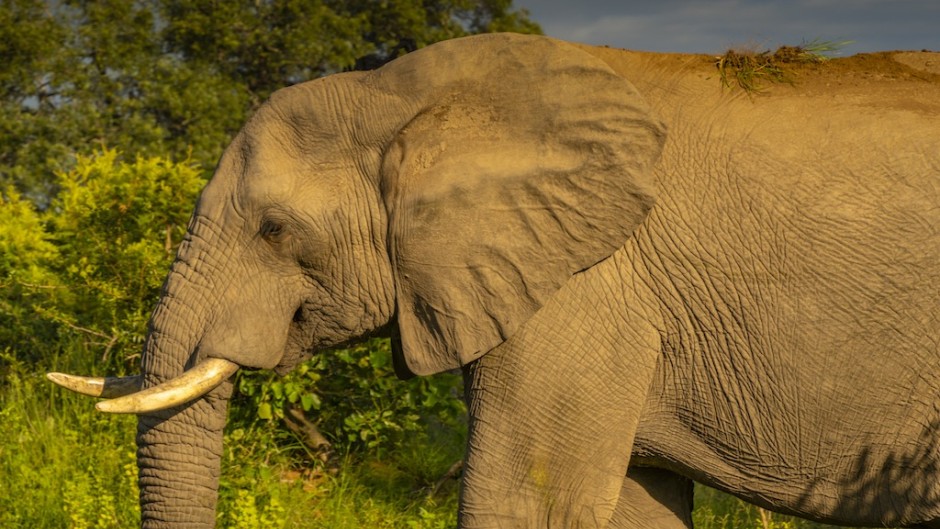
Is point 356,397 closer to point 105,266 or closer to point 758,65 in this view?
point 105,266

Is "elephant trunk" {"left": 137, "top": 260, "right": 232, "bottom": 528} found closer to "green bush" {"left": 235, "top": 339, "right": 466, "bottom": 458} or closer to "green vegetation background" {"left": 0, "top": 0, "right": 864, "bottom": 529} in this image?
"green vegetation background" {"left": 0, "top": 0, "right": 864, "bottom": 529}

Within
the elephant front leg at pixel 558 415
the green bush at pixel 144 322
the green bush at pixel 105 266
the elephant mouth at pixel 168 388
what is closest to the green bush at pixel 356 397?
the green bush at pixel 144 322

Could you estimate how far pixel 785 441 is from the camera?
14.1ft

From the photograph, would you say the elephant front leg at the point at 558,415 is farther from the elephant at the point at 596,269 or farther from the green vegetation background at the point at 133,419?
the green vegetation background at the point at 133,419

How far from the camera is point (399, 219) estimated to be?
422 cm

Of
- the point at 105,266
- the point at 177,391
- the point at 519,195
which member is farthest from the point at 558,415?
the point at 105,266

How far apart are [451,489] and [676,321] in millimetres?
3303

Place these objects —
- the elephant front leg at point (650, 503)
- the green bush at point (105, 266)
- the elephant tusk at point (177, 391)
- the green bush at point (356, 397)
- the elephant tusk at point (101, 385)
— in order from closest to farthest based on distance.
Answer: the elephant tusk at point (177, 391) < the elephant tusk at point (101, 385) < the elephant front leg at point (650, 503) < the green bush at point (356, 397) < the green bush at point (105, 266)

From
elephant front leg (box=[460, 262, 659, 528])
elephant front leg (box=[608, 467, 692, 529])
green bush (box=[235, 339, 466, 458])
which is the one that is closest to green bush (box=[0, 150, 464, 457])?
green bush (box=[235, 339, 466, 458])

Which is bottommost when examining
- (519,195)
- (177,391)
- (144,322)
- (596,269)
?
(144,322)

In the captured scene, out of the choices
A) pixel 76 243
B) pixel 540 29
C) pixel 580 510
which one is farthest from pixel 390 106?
pixel 540 29

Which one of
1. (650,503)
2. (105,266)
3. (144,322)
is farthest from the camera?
(105,266)

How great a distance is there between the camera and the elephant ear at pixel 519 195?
417cm

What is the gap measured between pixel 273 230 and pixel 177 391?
626 mm
